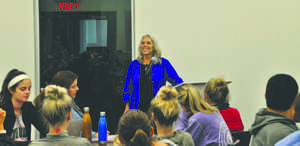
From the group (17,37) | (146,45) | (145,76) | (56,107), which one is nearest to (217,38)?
(146,45)

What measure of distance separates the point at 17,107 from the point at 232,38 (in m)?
3.38

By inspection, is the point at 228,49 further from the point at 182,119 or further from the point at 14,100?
the point at 14,100

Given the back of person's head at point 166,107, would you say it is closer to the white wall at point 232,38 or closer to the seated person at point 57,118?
the seated person at point 57,118

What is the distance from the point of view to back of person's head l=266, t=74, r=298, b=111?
2.47 metres

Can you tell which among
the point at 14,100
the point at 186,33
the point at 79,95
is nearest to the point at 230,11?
the point at 186,33

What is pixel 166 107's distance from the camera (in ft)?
8.71

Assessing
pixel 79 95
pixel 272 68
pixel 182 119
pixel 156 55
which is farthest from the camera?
pixel 272 68

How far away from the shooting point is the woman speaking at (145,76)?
15.5 ft

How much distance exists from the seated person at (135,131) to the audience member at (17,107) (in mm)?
1475

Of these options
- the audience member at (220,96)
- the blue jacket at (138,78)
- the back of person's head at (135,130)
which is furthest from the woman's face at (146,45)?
the back of person's head at (135,130)

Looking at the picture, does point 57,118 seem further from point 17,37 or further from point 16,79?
point 17,37

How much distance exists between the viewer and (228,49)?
586cm

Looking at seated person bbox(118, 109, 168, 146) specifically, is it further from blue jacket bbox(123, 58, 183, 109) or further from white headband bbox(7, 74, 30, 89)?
blue jacket bbox(123, 58, 183, 109)

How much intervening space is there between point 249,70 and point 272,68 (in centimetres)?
37
